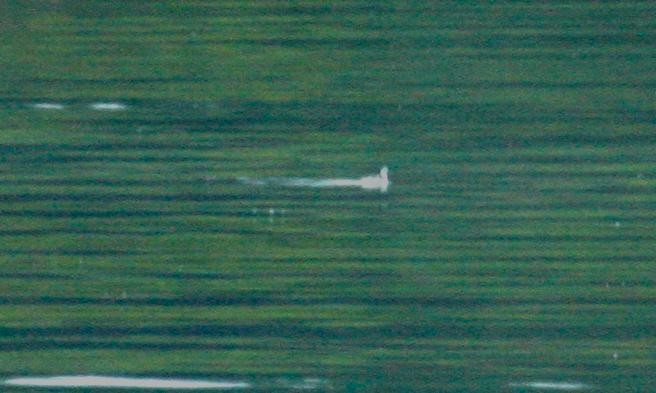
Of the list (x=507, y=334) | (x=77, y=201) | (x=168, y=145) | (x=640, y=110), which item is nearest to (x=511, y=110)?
(x=640, y=110)

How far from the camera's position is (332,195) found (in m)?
2.02

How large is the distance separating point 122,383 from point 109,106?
0.45m

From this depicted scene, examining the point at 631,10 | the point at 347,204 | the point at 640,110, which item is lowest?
the point at 347,204

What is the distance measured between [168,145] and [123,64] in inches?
6.5

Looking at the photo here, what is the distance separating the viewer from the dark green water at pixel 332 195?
1.92m

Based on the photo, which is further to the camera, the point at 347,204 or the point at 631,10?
the point at 631,10

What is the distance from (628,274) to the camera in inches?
76.7

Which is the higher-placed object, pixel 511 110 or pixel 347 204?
pixel 511 110

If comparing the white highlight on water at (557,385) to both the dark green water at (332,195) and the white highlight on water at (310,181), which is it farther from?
the white highlight on water at (310,181)

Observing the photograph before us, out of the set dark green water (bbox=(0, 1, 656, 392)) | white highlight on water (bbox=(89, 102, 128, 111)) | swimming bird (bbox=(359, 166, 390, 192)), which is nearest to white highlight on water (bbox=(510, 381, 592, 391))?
dark green water (bbox=(0, 1, 656, 392))

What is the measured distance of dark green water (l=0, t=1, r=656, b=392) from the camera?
1.92 meters

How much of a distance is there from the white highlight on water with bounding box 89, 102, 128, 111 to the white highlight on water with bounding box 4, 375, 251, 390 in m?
0.43

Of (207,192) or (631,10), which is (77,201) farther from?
(631,10)

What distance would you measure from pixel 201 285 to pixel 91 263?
0.54 ft
